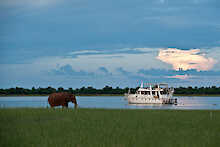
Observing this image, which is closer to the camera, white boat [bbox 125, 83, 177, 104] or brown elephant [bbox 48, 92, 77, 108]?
brown elephant [bbox 48, 92, 77, 108]
